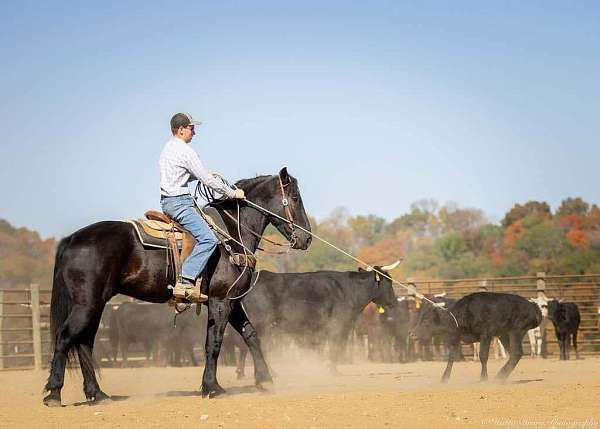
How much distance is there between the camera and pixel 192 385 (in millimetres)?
13586

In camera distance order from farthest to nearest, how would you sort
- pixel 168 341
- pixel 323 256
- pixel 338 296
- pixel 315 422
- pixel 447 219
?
pixel 447 219 < pixel 323 256 < pixel 168 341 < pixel 338 296 < pixel 315 422

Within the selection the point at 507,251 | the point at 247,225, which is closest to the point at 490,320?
the point at 247,225

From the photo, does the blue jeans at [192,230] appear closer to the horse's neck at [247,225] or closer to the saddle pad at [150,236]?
the saddle pad at [150,236]

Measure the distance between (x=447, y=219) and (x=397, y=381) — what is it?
104 m

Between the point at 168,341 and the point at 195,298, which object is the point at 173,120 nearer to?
the point at 195,298

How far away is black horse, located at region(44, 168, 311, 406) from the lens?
30.1 ft

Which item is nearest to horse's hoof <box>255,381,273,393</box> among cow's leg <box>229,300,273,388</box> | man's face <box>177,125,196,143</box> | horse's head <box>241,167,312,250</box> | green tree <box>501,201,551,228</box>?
cow's leg <box>229,300,273,388</box>

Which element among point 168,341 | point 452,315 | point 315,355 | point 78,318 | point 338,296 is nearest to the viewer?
point 78,318

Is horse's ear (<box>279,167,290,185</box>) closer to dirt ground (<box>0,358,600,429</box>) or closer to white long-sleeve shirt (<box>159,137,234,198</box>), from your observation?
white long-sleeve shirt (<box>159,137,234,198</box>)

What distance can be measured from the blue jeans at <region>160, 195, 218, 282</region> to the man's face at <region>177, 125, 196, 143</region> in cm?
66

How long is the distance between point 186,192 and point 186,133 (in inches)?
26.3

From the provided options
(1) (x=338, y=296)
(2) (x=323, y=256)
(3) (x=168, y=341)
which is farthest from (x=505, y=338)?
(2) (x=323, y=256)

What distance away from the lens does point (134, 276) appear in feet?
31.2

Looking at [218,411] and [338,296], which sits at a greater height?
[338,296]
